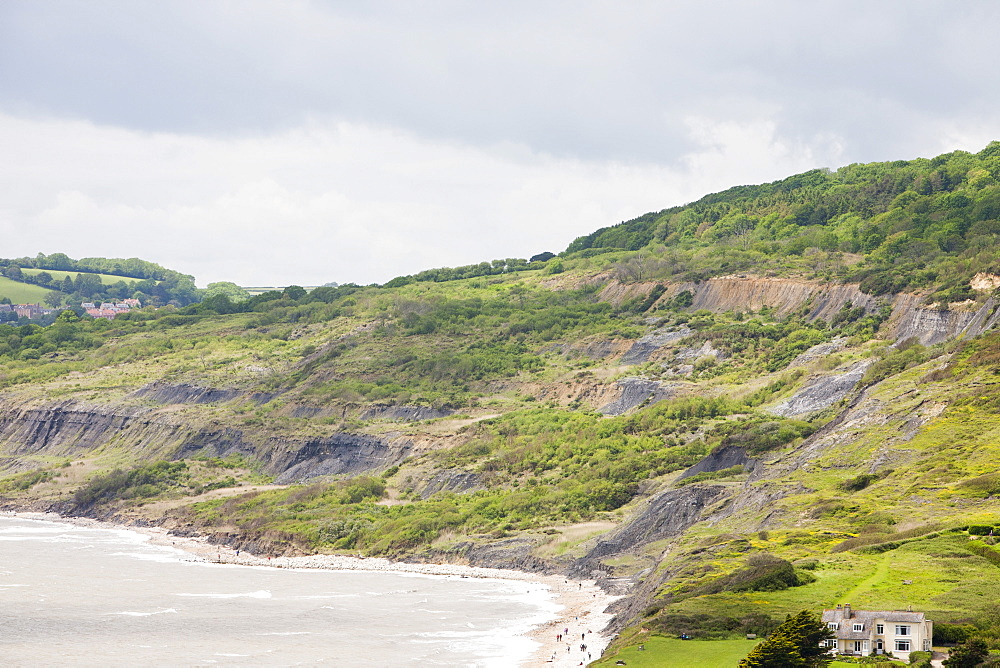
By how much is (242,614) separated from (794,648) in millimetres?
47692

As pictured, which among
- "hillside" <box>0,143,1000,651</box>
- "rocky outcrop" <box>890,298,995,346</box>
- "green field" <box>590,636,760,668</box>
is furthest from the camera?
"rocky outcrop" <box>890,298,995,346</box>

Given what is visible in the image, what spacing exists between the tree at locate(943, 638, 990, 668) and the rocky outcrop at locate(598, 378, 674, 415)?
9402 cm

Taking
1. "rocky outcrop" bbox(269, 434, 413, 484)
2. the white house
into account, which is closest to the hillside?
"rocky outcrop" bbox(269, 434, 413, 484)

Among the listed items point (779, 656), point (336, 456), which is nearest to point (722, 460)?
point (336, 456)

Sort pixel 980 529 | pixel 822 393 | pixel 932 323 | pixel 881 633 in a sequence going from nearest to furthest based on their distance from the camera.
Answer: pixel 881 633 < pixel 980 529 < pixel 822 393 < pixel 932 323

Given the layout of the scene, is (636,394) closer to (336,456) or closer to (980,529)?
(336,456)

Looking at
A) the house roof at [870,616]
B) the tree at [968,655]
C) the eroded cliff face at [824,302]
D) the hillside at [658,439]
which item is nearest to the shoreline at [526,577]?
the hillside at [658,439]

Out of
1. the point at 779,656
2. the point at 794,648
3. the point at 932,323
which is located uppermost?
the point at 932,323

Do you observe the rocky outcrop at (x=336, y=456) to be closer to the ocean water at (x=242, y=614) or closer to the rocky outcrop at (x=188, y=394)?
the rocky outcrop at (x=188, y=394)

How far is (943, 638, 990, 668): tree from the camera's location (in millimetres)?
45753

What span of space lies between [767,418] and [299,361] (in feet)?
333

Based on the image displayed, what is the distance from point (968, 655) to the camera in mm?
45969

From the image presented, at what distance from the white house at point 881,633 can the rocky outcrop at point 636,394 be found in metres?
88.1

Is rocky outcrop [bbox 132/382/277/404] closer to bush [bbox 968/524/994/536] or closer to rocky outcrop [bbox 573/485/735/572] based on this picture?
rocky outcrop [bbox 573/485/735/572]
